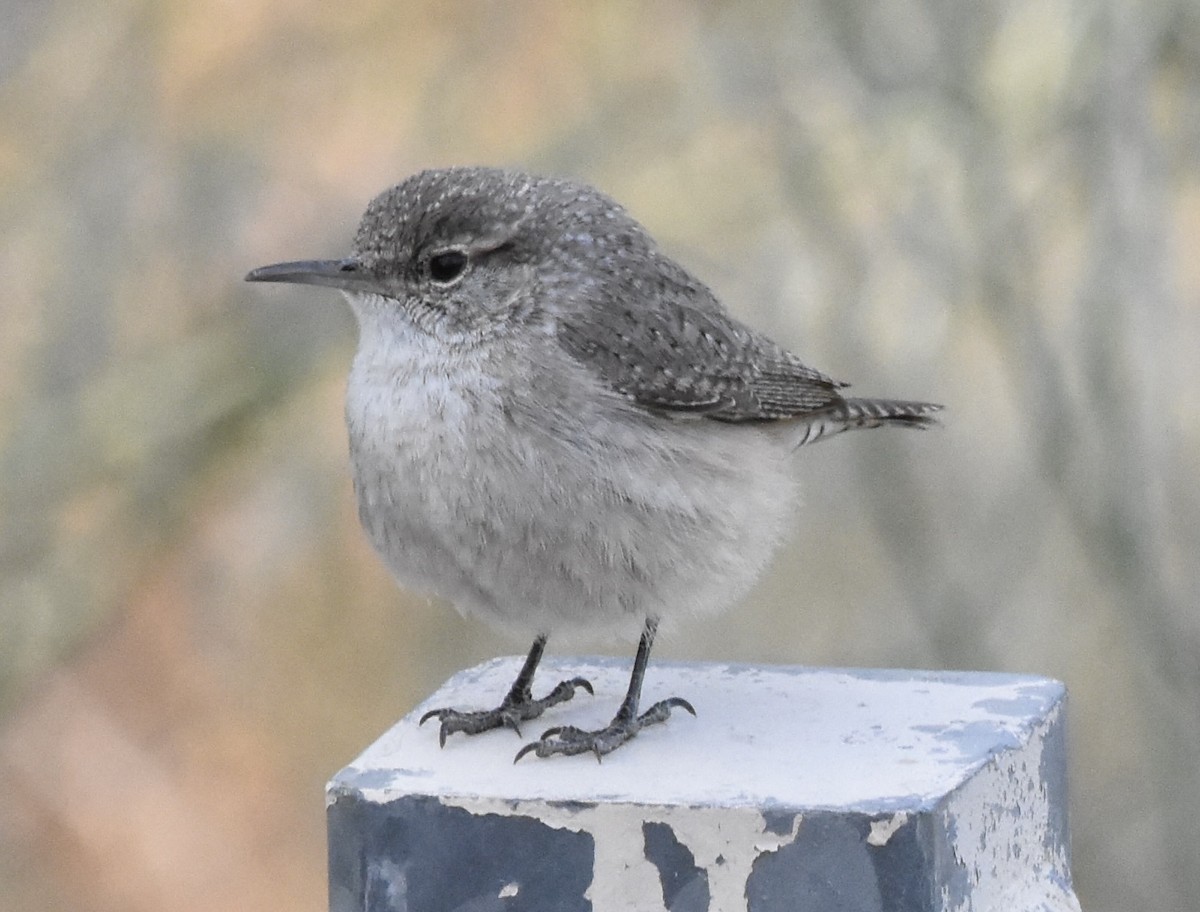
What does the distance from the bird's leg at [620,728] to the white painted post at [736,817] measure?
0.10 ft

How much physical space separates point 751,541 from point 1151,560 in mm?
2213

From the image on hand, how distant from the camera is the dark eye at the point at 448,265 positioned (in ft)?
13.5

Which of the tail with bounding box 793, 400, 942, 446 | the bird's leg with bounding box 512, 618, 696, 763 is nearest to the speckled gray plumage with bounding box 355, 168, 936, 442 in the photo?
the tail with bounding box 793, 400, 942, 446

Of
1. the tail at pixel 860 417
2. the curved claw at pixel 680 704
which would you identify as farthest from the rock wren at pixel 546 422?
the tail at pixel 860 417

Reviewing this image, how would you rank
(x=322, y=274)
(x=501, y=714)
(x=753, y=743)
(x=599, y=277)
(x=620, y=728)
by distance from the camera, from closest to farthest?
(x=753, y=743) → (x=620, y=728) → (x=501, y=714) → (x=322, y=274) → (x=599, y=277)

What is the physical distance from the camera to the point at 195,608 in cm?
680

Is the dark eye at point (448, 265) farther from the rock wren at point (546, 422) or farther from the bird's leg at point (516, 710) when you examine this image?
the bird's leg at point (516, 710)

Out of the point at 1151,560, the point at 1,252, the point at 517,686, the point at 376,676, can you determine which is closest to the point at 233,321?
the point at 1,252

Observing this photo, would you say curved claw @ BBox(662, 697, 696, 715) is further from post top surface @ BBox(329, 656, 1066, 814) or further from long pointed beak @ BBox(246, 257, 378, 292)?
long pointed beak @ BBox(246, 257, 378, 292)

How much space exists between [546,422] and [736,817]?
102 cm

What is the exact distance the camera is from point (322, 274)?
13.4 ft

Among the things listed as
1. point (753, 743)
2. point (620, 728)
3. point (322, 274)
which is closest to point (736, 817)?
point (753, 743)

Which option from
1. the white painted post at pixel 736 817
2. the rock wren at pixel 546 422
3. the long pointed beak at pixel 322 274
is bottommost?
the white painted post at pixel 736 817

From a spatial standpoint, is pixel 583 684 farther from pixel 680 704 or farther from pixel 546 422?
pixel 546 422
